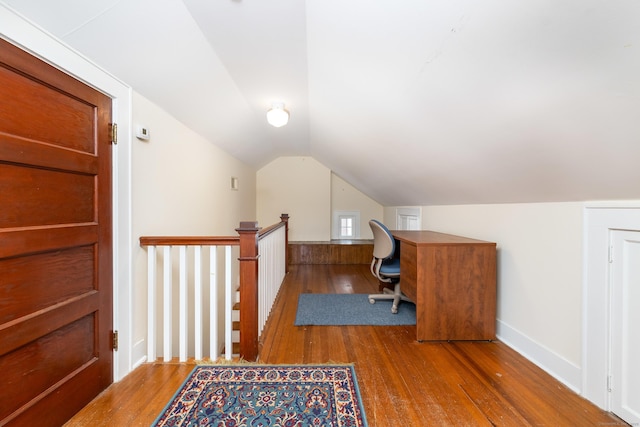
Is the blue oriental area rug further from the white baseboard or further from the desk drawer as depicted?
the white baseboard

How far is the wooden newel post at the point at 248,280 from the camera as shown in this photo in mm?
1697

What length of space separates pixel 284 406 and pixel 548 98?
1855 mm

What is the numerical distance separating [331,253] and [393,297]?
2209mm

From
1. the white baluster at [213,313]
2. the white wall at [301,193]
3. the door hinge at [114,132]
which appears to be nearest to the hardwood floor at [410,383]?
the white baluster at [213,313]

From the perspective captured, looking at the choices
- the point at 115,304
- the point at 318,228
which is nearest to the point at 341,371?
the point at 115,304

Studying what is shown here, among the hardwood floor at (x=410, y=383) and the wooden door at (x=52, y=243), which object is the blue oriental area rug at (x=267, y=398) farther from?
the wooden door at (x=52, y=243)

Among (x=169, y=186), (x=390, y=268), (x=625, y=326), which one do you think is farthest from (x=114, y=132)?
(x=625, y=326)

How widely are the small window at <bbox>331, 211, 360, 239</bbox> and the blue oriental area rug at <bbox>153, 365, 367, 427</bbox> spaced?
13.4 feet

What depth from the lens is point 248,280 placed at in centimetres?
170

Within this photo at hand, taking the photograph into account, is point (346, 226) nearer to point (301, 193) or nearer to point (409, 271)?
point (301, 193)

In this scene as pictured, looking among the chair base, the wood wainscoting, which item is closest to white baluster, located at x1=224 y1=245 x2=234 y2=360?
the chair base

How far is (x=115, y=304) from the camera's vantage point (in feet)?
5.00

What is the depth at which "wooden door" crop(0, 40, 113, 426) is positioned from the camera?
1011 millimetres

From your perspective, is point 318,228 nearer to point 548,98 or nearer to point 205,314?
point 205,314
